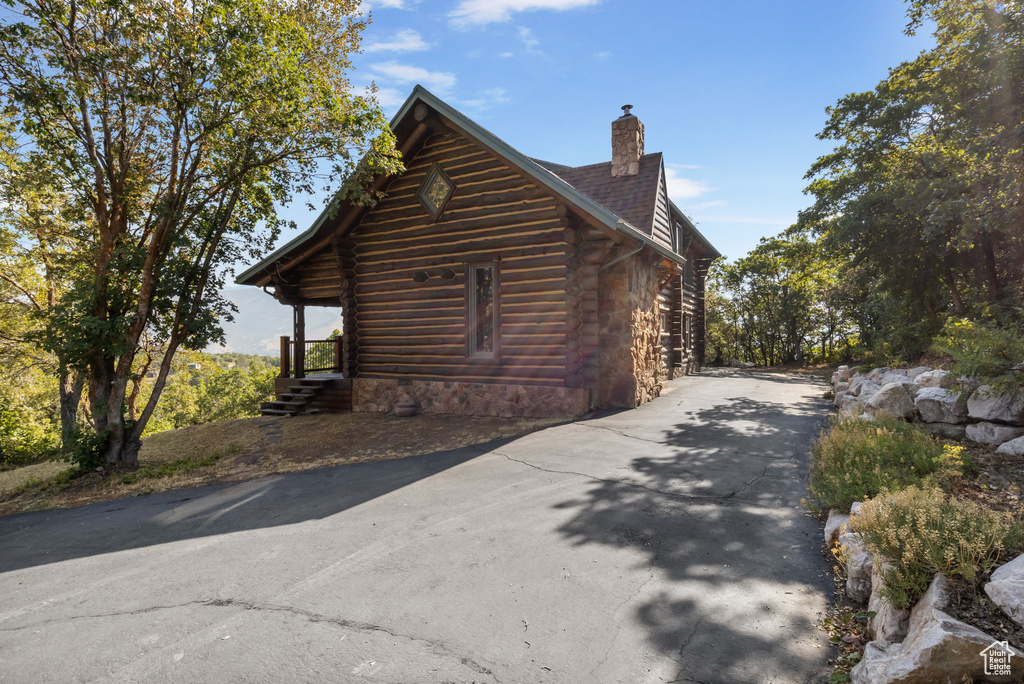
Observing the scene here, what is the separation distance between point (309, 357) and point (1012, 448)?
17336 mm

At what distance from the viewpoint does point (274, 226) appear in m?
10.4

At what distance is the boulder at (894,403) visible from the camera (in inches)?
272

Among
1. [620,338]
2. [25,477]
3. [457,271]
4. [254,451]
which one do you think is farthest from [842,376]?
[25,477]

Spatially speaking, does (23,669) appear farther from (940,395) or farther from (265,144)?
(940,395)

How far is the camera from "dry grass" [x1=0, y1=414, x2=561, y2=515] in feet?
26.1

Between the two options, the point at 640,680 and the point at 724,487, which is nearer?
the point at 640,680

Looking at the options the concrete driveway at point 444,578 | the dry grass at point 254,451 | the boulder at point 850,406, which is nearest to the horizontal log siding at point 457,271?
the dry grass at point 254,451

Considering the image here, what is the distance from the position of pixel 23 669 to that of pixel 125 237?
27.9ft

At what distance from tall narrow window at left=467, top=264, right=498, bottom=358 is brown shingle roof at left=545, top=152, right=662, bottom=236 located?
→ 4.63m

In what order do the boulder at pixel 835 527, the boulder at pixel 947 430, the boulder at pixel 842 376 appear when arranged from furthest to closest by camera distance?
the boulder at pixel 842 376
the boulder at pixel 947 430
the boulder at pixel 835 527

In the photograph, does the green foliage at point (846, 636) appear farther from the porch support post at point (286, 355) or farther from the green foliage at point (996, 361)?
the porch support post at point (286, 355)

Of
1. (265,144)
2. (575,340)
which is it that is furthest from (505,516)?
(265,144)

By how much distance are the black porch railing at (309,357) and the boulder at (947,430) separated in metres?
14.7

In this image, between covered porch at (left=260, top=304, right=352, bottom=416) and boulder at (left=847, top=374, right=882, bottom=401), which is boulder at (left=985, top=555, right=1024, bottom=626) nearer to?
boulder at (left=847, top=374, right=882, bottom=401)
